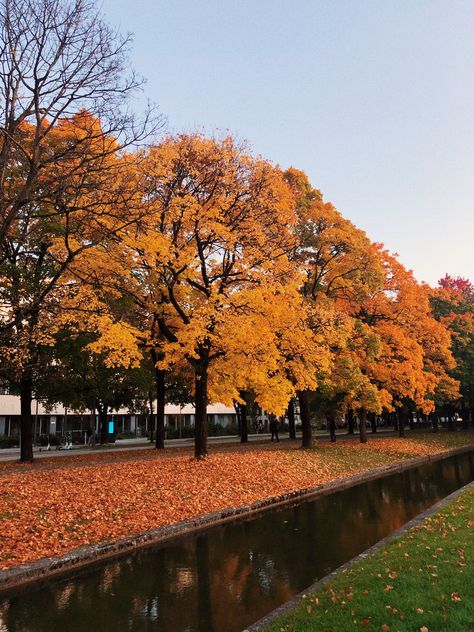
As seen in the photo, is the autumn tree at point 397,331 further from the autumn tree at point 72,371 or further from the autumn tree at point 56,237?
the autumn tree at point 56,237

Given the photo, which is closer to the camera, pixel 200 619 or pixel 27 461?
pixel 200 619

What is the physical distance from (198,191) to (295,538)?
12.9m

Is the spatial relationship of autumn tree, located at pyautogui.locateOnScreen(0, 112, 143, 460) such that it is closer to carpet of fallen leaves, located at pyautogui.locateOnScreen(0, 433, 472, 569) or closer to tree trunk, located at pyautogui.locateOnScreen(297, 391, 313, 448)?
carpet of fallen leaves, located at pyautogui.locateOnScreen(0, 433, 472, 569)

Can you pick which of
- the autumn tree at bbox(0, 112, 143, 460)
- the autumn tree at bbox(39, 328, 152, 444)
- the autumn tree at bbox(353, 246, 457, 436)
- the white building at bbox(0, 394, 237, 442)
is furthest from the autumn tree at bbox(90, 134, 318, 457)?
the white building at bbox(0, 394, 237, 442)

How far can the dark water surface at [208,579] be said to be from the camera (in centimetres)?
671

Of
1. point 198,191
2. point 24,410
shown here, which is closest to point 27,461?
point 24,410

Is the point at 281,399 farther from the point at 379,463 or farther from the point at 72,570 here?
the point at 72,570

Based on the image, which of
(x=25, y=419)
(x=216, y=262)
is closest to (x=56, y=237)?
(x=216, y=262)

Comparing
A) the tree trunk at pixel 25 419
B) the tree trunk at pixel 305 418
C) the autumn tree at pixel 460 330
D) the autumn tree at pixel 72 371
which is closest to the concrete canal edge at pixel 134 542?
the autumn tree at pixel 72 371

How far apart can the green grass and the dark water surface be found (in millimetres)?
993

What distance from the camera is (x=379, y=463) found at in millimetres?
25438

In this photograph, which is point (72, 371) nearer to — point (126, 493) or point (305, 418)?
point (126, 493)

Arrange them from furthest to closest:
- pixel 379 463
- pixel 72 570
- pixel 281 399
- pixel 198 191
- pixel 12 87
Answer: pixel 379 463
pixel 281 399
pixel 198 191
pixel 12 87
pixel 72 570

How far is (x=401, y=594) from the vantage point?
618 cm
